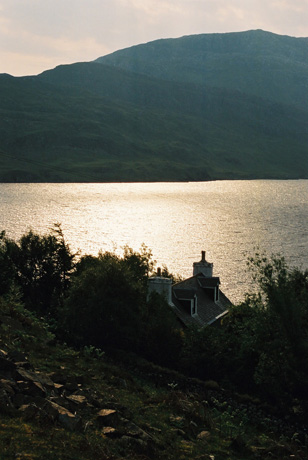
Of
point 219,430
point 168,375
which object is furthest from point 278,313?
point 219,430

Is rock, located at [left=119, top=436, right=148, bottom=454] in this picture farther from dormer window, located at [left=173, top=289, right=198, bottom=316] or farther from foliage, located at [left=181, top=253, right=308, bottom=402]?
dormer window, located at [left=173, top=289, right=198, bottom=316]

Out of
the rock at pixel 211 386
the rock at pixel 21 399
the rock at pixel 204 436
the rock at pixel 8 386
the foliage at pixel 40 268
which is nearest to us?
the rock at pixel 21 399

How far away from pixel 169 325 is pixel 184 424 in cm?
1596

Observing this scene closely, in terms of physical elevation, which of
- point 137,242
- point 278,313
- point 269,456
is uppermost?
point 137,242

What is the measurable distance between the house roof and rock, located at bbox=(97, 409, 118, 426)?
Result: 88.6 feet

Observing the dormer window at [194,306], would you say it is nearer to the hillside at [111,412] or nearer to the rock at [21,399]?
the hillside at [111,412]

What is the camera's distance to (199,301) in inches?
2243

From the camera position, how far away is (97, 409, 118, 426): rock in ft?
70.6

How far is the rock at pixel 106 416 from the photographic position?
21.5m

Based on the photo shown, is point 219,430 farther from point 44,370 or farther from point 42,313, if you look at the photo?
point 42,313

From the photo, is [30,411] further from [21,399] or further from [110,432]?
[110,432]

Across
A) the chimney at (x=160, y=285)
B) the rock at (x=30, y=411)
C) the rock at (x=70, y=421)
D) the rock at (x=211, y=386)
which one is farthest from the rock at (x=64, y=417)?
the chimney at (x=160, y=285)

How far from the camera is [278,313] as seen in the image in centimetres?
3584

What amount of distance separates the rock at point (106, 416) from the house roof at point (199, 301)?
88.6 ft
